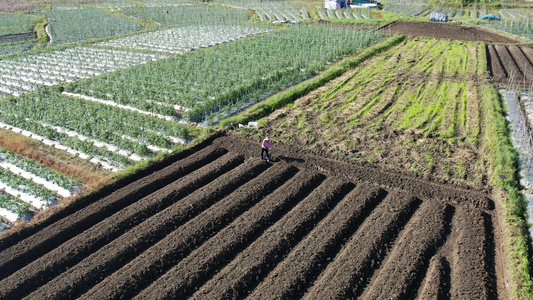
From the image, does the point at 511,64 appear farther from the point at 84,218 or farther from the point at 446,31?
the point at 84,218

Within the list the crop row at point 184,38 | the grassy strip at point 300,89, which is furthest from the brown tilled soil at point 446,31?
the crop row at point 184,38

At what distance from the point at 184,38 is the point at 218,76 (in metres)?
12.6

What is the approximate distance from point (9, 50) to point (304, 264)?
31638 mm

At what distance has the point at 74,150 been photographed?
14.5 metres

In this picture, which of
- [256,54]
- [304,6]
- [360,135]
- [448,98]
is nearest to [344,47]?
[256,54]

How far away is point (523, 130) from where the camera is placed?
52.1ft

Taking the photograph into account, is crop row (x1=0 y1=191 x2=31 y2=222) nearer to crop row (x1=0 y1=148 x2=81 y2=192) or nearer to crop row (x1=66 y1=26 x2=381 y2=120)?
crop row (x1=0 y1=148 x2=81 y2=192)

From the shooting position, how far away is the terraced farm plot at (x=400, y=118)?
14.1 meters

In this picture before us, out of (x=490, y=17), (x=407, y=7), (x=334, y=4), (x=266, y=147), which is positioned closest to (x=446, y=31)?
(x=490, y=17)

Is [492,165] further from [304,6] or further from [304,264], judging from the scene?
[304,6]

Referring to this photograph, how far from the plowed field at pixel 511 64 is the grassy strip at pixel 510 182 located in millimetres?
3461

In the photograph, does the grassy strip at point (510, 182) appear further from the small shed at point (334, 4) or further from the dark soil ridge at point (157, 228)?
the small shed at point (334, 4)

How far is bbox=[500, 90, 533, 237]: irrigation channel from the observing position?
1238 cm

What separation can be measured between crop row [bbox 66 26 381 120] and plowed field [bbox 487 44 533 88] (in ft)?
31.2
